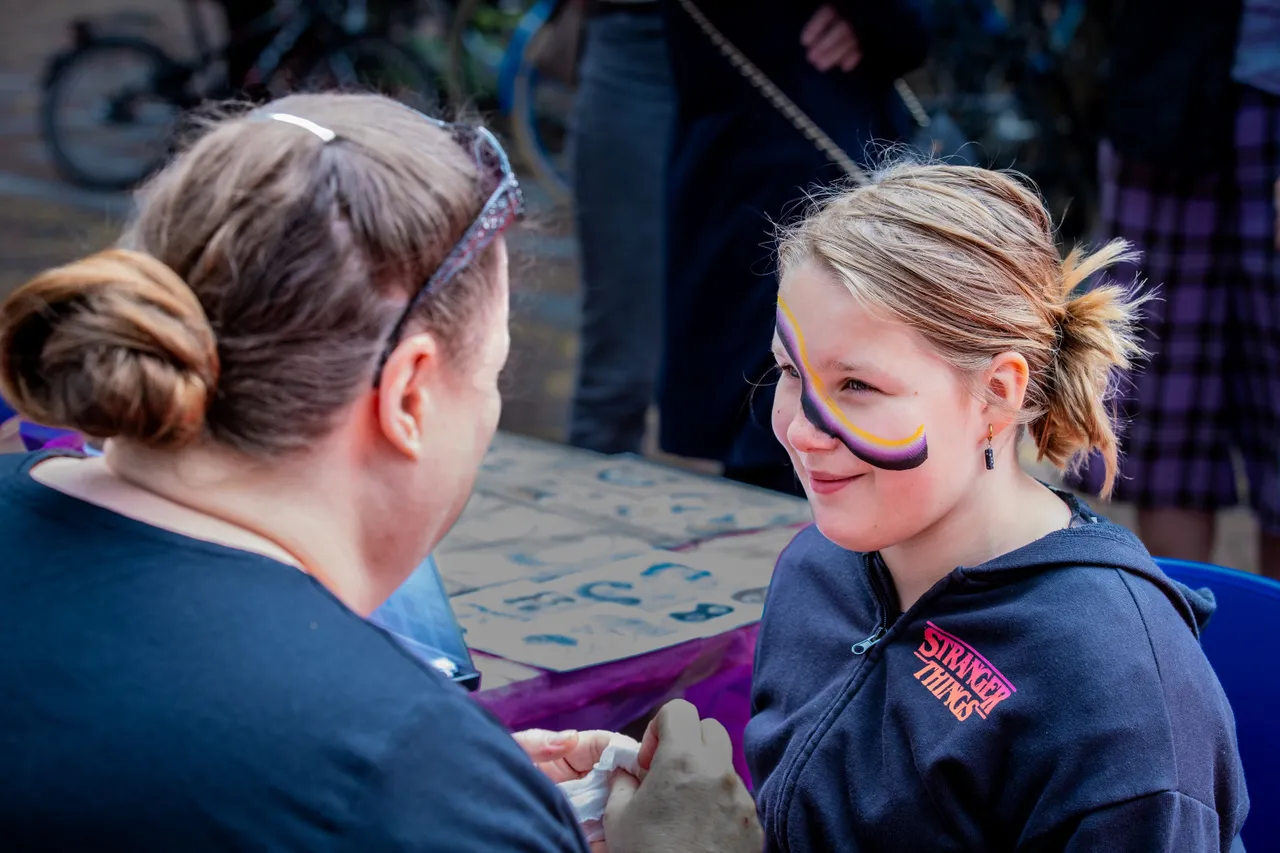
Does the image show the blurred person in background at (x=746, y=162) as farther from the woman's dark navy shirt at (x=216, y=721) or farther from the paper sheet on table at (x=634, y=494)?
the woman's dark navy shirt at (x=216, y=721)

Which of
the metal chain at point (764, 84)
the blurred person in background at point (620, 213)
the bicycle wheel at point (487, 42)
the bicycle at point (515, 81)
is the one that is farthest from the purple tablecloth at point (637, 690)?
the bicycle wheel at point (487, 42)

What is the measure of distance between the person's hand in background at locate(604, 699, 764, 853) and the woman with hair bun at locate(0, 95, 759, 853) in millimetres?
314

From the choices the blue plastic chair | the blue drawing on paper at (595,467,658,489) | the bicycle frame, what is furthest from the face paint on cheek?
the bicycle frame

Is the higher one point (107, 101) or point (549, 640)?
point (549, 640)

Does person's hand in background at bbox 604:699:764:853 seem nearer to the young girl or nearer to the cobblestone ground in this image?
the young girl

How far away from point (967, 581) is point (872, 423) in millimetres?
176

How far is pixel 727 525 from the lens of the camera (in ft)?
6.64

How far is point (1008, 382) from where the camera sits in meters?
1.29

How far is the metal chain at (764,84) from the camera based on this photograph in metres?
2.30

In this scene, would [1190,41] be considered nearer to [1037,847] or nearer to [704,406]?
[704,406]

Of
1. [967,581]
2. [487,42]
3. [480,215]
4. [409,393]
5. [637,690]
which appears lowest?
[637,690]

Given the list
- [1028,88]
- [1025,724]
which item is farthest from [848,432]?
[1028,88]

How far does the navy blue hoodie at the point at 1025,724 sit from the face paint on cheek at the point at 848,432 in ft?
0.39

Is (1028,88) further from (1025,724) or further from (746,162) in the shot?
(1025,724)
